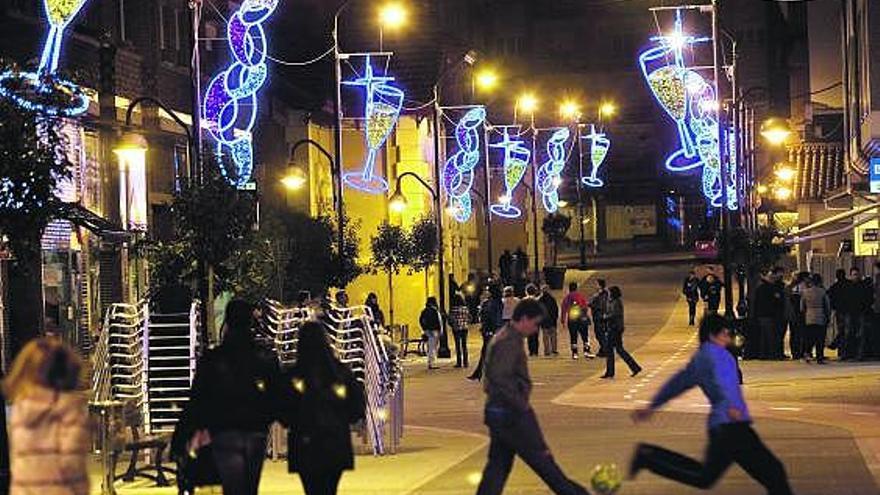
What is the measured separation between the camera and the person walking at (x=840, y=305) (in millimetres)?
32562

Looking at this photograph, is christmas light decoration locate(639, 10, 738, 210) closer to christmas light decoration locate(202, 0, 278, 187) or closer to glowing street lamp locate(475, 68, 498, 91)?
glowing street lamp locate(475, 68, 498, 91)

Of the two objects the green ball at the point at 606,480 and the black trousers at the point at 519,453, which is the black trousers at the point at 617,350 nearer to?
the black trousers at the point at 519,453

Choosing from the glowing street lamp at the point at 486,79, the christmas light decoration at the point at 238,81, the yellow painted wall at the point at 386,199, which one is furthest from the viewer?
the glowing street lamp at the point at 486,79

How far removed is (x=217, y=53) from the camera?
39.7 metres

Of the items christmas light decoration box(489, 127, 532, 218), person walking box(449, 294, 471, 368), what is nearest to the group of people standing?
person walking box(449, 294, 471, 368)

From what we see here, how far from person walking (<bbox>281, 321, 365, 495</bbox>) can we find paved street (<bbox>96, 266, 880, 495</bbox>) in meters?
4.79

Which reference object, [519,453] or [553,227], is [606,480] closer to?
[519,453]

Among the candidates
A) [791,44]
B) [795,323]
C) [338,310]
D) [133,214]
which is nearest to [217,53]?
[133,214]

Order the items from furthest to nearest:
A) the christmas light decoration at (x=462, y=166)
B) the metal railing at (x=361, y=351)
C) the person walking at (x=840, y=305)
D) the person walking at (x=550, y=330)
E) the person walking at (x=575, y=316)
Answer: the christmas light decoration at (x=462, y=166)
the person walking at (x=550, y=330)
the person walking at (x=575, y=316)
the person walking at (x=840, y=305)
the metal railing at (x=361, y=351)

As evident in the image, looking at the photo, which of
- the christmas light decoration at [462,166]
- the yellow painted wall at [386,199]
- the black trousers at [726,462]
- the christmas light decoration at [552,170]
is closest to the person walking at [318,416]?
the black trousers at [726,462]

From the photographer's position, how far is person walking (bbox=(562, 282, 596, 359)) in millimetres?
39062

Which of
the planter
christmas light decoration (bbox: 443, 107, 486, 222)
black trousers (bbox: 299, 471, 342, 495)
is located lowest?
black trousers (bbox: 299, 471, 342, 495)

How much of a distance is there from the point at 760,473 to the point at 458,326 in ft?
85.6

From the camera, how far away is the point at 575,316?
129ft
